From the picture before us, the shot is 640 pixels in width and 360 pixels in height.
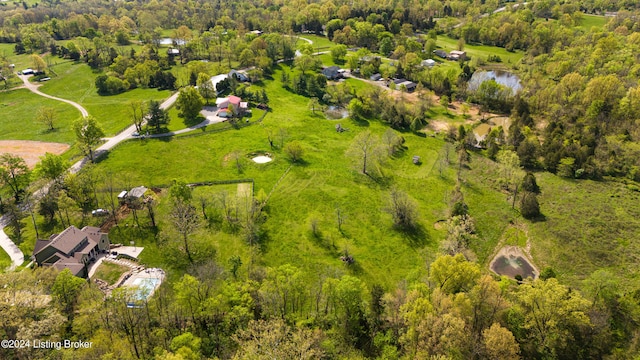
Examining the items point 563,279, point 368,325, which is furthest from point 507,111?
point 368,325

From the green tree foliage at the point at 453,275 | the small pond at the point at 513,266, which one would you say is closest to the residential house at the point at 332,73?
the small pond at the point at 513,266

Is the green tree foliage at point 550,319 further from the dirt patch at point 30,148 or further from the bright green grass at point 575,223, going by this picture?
the dirt patch at point 30,148

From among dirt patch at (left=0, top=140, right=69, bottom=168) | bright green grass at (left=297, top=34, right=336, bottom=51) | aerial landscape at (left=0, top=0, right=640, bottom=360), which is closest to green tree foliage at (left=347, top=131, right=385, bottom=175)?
aerial landscape at (left=0, top=0, right=640, bottom=360)

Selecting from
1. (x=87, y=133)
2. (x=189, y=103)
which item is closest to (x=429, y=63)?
(x=189, y=103)

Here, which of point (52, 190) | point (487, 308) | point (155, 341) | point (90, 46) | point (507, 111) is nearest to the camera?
point (155, 341)

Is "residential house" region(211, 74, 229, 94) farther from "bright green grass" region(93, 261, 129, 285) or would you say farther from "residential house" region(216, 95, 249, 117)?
"bright green grass" region(93, 261, 129, 285)

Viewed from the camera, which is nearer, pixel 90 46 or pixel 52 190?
pixel 52 190

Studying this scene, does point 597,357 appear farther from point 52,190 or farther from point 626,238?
point 52,190
